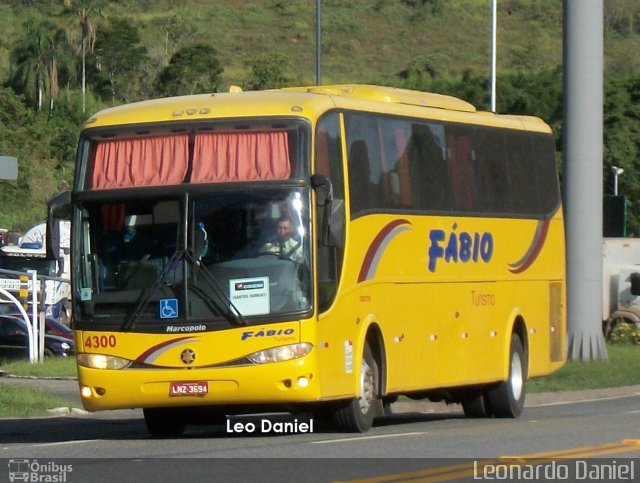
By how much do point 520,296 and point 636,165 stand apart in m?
47.0

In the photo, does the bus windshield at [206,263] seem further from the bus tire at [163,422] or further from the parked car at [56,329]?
the parked car at [56,329]

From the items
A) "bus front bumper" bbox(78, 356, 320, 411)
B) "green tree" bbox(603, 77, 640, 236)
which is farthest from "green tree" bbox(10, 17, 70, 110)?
"bus front bumper" bbox(78, 356, 320, 411)

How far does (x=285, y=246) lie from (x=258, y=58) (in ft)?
285

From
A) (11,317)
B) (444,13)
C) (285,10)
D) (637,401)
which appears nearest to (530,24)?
(444,13)

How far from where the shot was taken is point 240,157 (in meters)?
15.3

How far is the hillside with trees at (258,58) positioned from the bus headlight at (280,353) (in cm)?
4925

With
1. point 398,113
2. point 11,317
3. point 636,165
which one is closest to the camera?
point 398,113

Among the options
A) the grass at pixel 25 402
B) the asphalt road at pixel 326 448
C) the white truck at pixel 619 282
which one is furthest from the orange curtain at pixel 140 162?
the white truck at pixel 619 282

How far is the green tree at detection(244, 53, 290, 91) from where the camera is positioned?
306ft

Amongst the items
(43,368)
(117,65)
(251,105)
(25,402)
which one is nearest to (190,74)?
(117,65)

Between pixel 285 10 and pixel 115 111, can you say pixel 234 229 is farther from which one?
pixel 285 10

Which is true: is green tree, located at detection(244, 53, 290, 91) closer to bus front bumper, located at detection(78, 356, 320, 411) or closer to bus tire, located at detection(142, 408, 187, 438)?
bus tire, located at detection(142, 408, 187, 438)

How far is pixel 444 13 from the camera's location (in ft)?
435

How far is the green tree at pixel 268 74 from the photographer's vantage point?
93.2 m
